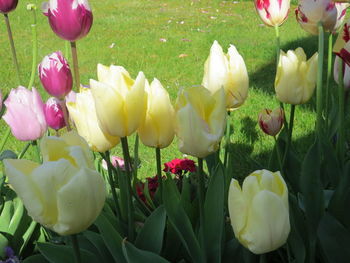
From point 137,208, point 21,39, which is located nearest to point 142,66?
point 21,39

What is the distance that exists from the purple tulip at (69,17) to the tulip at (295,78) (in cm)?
47

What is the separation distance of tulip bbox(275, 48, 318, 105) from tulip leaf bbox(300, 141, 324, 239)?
190 millimetres

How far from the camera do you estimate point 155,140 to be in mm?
988

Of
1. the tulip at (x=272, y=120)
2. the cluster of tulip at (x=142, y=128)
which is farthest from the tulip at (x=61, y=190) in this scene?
the tulip at (x=272, y=120)

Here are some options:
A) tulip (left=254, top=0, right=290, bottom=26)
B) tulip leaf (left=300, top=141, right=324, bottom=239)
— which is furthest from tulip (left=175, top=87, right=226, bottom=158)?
tulip (left=254, top=0, right=290, bottom=26)

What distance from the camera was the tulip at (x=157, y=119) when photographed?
946 millimetres

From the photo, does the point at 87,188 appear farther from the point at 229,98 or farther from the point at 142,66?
the point at 142,66

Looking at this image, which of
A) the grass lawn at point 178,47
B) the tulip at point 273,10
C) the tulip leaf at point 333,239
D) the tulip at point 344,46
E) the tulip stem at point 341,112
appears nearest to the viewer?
the tulip at point 344,46

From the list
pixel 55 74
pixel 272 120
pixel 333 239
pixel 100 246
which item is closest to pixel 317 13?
pixel 272 120

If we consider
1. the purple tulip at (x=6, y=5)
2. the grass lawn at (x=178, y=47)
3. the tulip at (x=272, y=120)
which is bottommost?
the grass lawn at (x=178, y=47)

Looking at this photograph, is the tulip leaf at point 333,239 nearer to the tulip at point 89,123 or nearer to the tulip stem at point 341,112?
the tulip stem at point 341,112

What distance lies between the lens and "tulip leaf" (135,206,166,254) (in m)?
1.12

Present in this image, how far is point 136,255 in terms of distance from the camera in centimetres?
97

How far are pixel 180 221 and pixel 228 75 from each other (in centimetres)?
33
